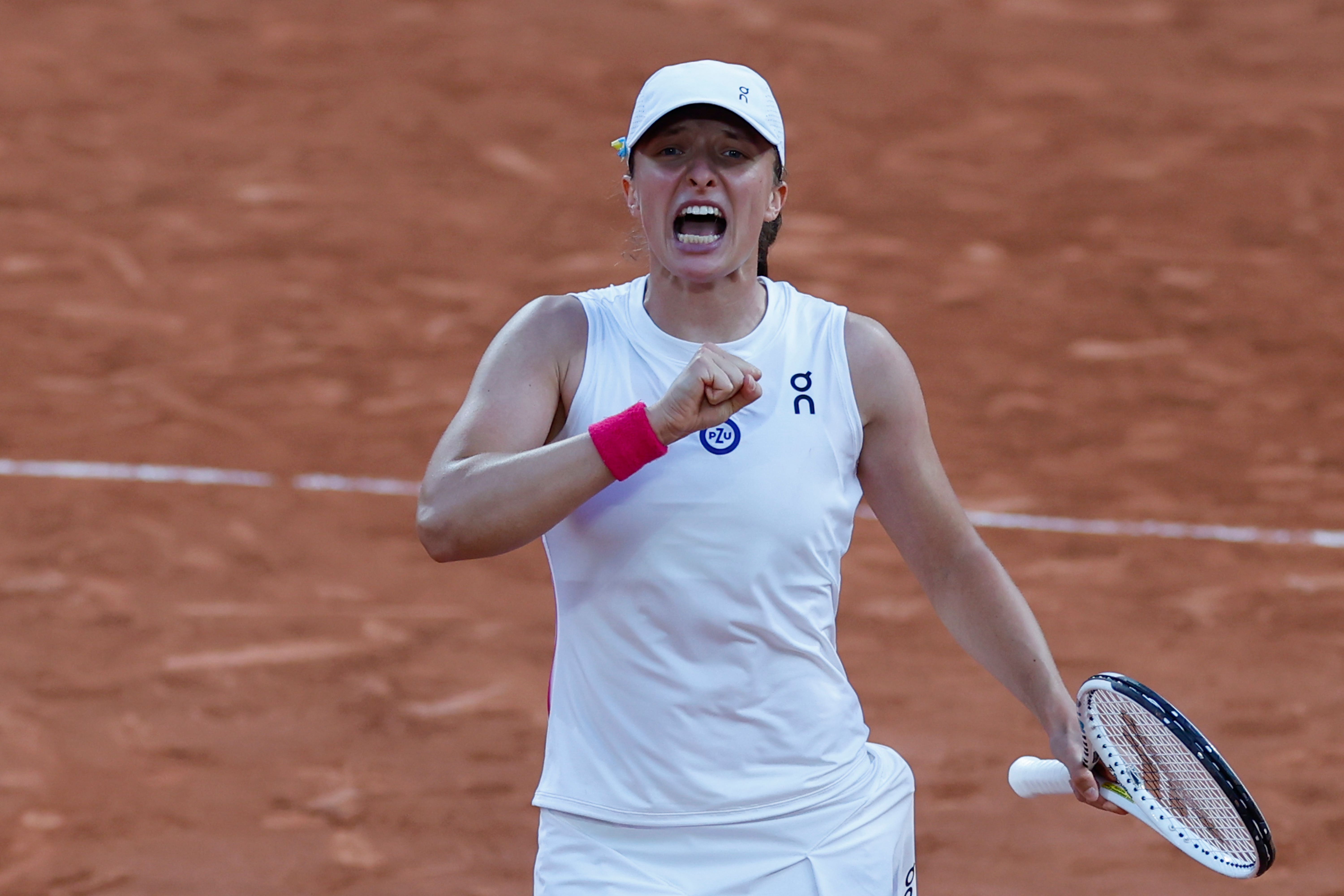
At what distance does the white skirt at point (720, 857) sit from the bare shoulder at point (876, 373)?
2.33ft

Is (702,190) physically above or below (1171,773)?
above

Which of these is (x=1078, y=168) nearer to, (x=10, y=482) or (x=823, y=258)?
(x=823, y=258)

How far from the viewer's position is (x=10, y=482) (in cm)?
824

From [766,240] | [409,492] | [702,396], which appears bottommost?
A: [409,492]

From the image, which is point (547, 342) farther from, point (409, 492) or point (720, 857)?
point (409, 492)

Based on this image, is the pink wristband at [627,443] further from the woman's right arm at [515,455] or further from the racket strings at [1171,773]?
the racket strings at [1171,773]

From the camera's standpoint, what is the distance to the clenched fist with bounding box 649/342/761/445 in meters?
2.80

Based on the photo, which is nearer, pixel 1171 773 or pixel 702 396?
pixel 702 396

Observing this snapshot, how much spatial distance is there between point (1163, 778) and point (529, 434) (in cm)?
136

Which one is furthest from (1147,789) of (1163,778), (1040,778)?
(1040,778)

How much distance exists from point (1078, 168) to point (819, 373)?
862 cm

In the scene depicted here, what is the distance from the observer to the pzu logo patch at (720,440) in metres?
3.04

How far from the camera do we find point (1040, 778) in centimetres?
329

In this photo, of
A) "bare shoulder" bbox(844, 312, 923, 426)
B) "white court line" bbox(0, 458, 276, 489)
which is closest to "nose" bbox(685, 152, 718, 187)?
"bare shoulder" bbox(844, 312, 923, 426)
